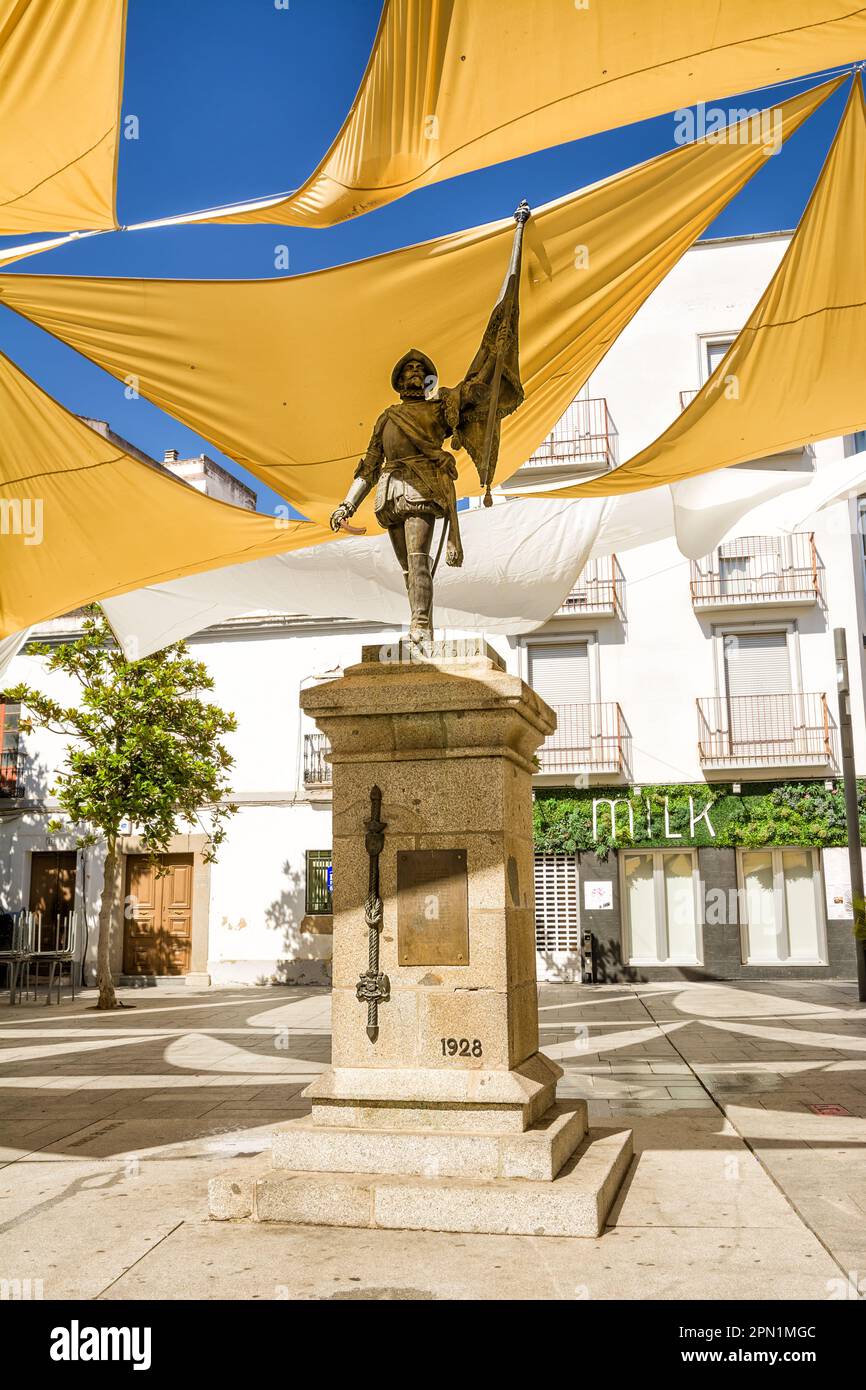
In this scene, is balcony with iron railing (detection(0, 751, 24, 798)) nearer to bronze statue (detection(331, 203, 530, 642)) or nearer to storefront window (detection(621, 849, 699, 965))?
storefront window (detection(621, 849, 699, 965))

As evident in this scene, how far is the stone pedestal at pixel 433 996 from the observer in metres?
4.61

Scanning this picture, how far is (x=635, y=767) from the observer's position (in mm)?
20312

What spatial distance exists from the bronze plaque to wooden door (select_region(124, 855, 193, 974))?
53.7ft

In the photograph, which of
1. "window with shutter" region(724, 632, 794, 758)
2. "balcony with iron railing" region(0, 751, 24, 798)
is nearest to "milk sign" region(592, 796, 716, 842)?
"window with shutter" region(724, 632, 794, 758)

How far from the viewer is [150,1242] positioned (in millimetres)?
4414

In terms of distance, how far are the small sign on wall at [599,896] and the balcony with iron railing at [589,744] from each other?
6.69 ft

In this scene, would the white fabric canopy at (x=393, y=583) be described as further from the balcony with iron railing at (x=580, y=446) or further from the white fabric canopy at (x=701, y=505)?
the balcony with iron railing at (x=580, y=446)

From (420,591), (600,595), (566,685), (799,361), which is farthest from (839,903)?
(420,591)

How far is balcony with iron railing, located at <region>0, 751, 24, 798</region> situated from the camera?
70.5 feet

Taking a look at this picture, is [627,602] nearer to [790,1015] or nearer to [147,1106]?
[790,1015]

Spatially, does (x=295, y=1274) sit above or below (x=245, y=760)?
below

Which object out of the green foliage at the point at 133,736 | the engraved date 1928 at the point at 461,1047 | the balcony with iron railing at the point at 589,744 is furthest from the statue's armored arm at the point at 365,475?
the balcony with iron railing at the point at 589,744

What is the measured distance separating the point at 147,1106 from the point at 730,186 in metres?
7.61

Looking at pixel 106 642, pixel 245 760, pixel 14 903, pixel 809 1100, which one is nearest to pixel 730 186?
pixel 809 1100
